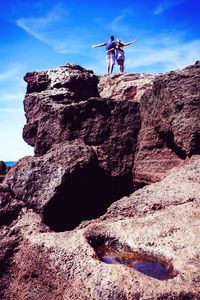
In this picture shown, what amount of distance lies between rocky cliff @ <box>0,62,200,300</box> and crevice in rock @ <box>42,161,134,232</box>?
3cm

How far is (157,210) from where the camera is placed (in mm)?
7082

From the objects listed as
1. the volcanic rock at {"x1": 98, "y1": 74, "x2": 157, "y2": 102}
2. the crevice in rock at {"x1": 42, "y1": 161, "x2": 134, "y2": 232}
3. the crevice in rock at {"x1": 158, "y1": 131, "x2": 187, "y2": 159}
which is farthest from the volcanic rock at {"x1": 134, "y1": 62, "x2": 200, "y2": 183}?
the volcanic rock at {"x1": 98, "y1": 74, "x2": 157, "y2": 102}

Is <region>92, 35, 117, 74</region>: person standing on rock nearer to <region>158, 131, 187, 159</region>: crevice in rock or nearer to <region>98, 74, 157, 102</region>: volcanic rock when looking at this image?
<region>98, 74, 157, 102</region>: volcanic rock

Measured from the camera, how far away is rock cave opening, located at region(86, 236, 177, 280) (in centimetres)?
522

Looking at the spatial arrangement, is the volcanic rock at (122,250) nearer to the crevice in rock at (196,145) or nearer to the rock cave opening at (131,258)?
the rock cave opening at (131,258)

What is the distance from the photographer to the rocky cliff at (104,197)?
5.26 metres

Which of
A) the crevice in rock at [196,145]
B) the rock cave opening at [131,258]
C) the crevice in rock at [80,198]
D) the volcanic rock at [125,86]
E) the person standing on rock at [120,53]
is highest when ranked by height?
the person standing on rock at [120,53]

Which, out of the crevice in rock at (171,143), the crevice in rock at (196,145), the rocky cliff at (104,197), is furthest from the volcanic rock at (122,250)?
the crevice in rock at (171,143)

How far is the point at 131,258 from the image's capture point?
585cm

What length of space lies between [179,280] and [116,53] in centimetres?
1560

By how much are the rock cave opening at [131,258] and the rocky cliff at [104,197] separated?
0.06 feet

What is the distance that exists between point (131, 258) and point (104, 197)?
3216mm

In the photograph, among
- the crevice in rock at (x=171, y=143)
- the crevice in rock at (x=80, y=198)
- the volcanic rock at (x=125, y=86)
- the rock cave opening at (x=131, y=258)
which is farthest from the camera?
the volcanic rock at (x=125, y=86)

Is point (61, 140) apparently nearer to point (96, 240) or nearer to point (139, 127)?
point (139, 127)
